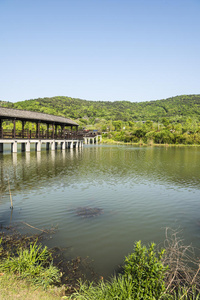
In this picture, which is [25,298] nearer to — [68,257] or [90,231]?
[68,257]

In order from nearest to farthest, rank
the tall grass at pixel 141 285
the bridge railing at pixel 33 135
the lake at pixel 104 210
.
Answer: the tall grass at pixel 141 285
the lake at pixel 104 210
the bridge railing at pixel 33 135

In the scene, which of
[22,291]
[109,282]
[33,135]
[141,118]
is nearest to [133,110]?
[141,118]

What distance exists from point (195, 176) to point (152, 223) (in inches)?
494

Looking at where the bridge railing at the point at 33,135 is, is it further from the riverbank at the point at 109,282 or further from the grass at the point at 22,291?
the grass at the point at 22,291

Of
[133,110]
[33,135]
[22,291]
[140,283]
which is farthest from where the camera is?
[133,110]

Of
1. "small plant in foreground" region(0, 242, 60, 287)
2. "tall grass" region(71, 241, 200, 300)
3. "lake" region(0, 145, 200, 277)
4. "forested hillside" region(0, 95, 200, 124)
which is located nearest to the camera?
"tall grass" region(71, 241, 200, 300)

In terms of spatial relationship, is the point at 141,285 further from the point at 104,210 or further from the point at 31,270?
the point at 104,210

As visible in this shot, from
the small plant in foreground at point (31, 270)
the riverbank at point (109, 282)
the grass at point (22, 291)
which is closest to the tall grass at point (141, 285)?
the riverbank at point (109, 282)

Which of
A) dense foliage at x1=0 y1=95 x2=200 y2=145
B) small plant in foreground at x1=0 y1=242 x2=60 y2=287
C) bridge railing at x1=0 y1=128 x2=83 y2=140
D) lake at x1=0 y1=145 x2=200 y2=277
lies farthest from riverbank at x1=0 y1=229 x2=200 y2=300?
dense foliage at x1=0 y1=95 x2=200 y2=145

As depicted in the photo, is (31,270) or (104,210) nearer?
(31,270)

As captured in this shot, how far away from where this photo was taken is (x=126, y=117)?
15950cm

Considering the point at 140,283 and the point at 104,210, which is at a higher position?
the point at 140,283

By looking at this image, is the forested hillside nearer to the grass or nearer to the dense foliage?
the dense foliage

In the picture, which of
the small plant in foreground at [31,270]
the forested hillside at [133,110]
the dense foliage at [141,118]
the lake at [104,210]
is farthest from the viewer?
the forested hillside at [133,110]
